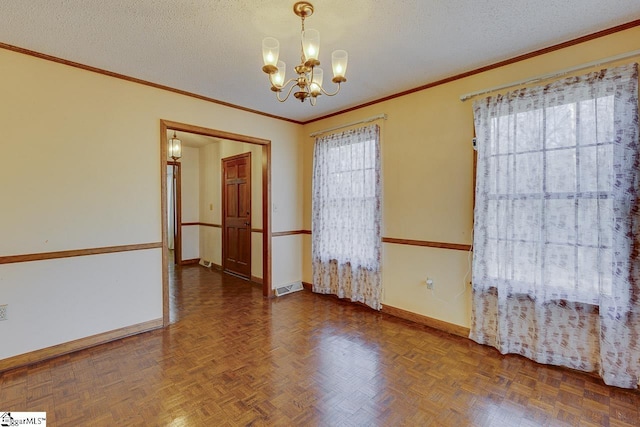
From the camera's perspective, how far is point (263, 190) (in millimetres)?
4250

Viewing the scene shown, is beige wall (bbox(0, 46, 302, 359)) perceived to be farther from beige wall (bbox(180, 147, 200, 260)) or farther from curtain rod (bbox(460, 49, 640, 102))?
beige wall (bbox(180, 147, 200, 260))

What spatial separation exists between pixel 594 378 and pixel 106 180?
437cm

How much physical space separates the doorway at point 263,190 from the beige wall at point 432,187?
1.60 m

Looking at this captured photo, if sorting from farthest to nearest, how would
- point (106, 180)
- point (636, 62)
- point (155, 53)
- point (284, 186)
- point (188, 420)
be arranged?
point (284, 186), point (106, 180), point (155, 53), point (636, 62), point (188, 420)

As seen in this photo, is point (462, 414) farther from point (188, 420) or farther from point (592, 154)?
point (592, 154)

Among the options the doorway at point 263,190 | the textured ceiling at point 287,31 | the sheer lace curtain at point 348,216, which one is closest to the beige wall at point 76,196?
the doorway at point 263,190

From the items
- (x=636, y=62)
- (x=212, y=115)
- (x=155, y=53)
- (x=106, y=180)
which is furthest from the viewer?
(x=212, y=115)

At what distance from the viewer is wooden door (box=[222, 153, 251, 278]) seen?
5035 millimetres

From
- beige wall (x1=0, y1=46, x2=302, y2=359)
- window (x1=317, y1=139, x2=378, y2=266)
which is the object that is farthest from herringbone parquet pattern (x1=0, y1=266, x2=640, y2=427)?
window (x1=317, y1=139, x2=378, y2=266)

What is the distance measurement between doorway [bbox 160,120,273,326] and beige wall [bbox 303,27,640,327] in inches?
63.0

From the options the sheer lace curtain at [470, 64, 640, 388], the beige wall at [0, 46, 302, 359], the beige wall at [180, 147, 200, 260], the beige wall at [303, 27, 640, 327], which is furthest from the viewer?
the beige wall at [180, 147, 200, 260]

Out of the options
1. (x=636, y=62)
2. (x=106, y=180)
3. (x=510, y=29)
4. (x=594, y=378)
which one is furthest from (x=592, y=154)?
(x=106, y=180)

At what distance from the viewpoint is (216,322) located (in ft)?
10.6

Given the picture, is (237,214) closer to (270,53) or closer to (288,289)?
(288,289)
